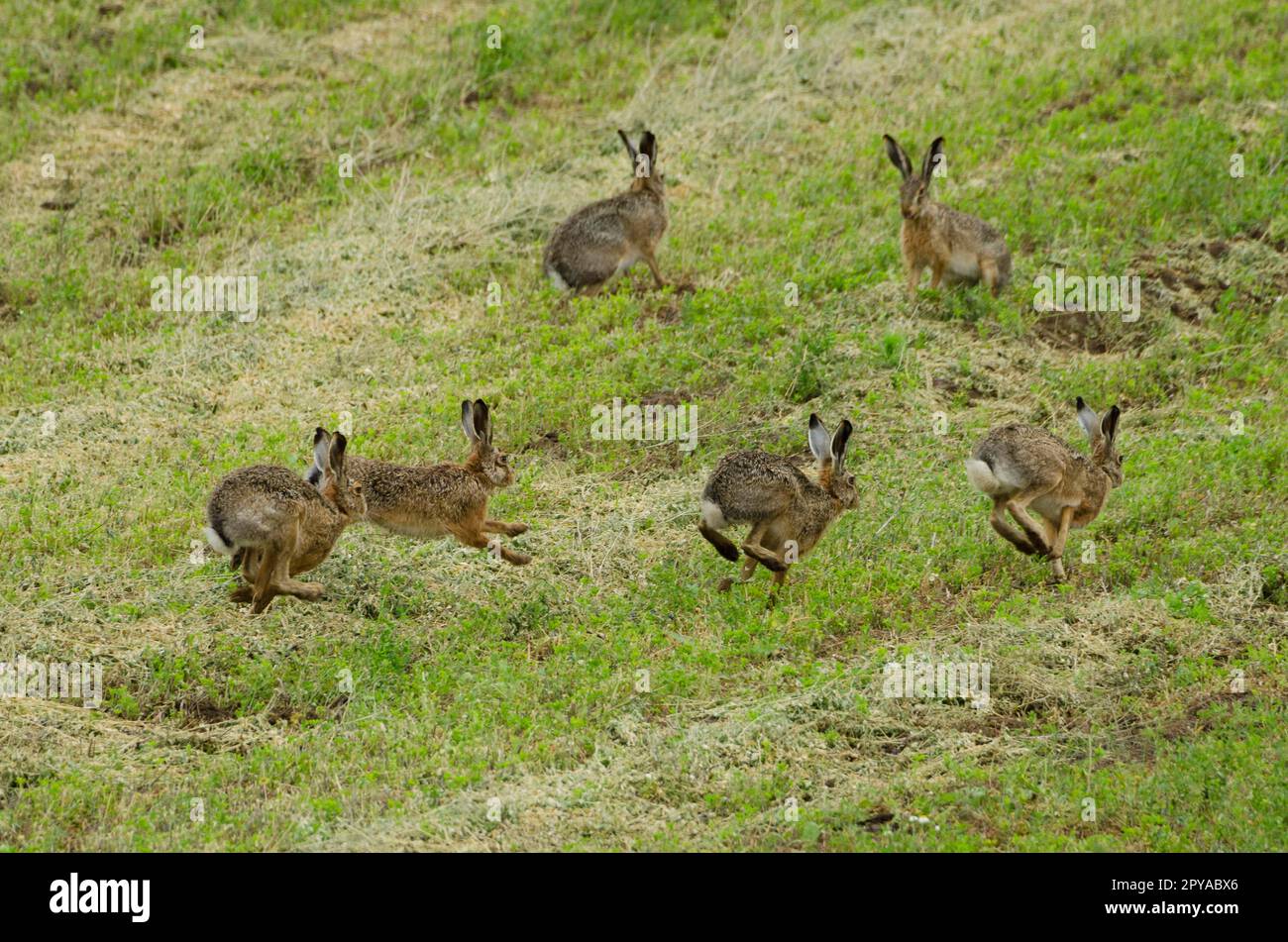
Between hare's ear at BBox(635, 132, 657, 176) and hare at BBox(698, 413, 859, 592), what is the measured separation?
5.23 metres

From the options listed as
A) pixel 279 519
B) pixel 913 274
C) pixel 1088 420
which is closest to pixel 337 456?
pixel 279 519

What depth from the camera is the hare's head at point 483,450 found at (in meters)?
10.8

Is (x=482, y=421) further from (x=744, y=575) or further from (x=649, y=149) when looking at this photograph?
(x=649, y=149)

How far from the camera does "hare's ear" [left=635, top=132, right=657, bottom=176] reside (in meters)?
15.2

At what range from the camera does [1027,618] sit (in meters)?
10.0

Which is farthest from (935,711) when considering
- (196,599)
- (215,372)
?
(215,372)

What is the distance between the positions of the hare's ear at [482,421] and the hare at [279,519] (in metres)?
0.99

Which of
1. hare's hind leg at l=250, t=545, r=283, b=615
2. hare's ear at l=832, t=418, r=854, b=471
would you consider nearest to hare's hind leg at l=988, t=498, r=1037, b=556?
hare's ear at l=832, t=418, r=854, b=471

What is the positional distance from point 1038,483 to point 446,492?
3902mm

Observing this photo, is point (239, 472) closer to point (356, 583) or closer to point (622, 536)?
point (356, 583)

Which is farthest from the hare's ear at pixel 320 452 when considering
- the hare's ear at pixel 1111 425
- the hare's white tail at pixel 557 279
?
the hare's ear at pixel 1111 425

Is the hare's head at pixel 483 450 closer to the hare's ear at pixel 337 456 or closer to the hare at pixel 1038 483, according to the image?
the hare's ear at pixel 337 456

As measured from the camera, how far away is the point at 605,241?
14.7 meters

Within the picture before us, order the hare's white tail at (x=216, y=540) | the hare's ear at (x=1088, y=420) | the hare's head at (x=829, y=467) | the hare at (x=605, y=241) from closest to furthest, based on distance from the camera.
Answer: the hare's white tail at (x=216, y=540), the hare's head at (x=829, y=467), the hare's ear at (x=1088, y=420), the hare at (x=605, y=241)
